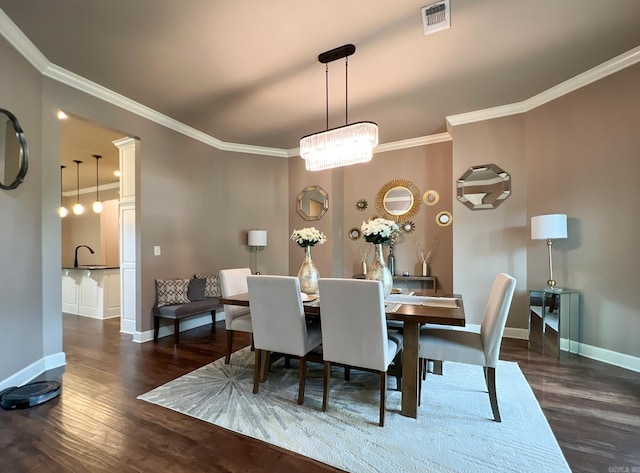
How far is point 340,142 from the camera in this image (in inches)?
106

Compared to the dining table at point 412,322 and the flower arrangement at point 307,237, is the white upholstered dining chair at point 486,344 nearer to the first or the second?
the dining table at point 412,322

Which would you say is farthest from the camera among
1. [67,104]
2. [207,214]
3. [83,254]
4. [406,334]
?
[83,254]

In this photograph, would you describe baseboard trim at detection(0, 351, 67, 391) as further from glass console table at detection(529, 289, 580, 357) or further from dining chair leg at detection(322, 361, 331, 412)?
glass console table at detection(529, 289, 580, 357)

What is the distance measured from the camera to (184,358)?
306cm

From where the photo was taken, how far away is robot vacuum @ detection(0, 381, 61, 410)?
2.07m

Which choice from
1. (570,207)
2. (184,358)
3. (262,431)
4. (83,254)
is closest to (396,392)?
(262,431)

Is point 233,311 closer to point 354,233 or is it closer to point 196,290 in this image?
point 196,290

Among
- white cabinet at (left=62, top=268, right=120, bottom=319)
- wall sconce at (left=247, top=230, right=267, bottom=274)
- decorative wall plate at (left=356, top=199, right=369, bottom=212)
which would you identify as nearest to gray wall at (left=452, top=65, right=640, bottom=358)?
decorative wall plate at (left=356, top=199, right=369, bottom=212)

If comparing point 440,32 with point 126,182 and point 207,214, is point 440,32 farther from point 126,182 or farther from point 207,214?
point 126,182

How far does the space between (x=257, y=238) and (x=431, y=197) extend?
111 inches

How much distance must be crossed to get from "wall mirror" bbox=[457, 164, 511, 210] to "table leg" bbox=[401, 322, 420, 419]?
2.54m

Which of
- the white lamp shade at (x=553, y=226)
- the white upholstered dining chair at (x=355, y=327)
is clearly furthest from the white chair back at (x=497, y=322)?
the white lamp shade at (x=553, y=226)

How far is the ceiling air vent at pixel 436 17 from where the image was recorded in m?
2.09

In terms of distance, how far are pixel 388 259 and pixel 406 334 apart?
2630 mm
